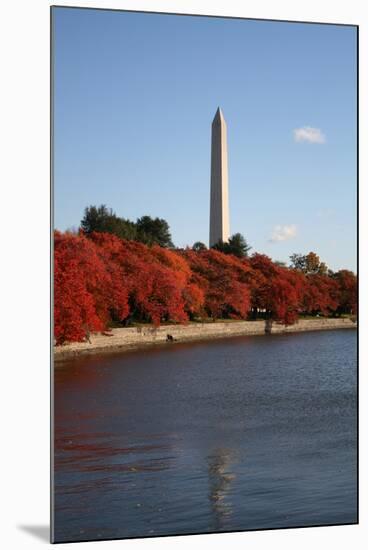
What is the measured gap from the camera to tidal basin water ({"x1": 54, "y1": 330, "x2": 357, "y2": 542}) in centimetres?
719

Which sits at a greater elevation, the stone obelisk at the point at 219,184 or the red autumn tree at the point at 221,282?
the stone obelisk at the point at 219,184

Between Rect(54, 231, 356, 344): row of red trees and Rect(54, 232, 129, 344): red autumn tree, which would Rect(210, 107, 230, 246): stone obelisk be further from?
Rect(54, 232, 129, 344): red autumn tree

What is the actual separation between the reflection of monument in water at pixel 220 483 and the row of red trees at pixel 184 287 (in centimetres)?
113

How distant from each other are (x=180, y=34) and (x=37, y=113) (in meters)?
1.24

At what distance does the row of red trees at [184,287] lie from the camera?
25.4 feet

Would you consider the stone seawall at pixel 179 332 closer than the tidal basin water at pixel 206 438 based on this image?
No

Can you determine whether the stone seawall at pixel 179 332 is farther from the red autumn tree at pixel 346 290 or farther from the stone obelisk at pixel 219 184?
the stone obelisk at pixel 219 184

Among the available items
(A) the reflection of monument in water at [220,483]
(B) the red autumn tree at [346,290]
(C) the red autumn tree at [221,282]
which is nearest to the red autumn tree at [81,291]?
(C) the red autumn tree at [221,282]

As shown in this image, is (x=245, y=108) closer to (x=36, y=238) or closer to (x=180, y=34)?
(x=180, y=34)

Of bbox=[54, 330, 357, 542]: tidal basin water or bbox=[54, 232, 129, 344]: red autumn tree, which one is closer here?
bbox=[54, 330, 357, 542]: tidal basin water

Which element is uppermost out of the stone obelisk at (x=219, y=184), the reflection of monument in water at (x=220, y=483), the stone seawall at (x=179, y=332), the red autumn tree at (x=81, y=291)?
the stone obelisk at (x=219, y=184)

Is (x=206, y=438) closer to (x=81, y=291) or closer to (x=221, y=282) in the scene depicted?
(x=221, y=282)

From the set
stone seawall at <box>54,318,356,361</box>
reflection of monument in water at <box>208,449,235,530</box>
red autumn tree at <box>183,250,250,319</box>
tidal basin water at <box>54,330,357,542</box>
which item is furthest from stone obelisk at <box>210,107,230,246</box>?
reflection of monument in water at <box>208,449,235,530</box>

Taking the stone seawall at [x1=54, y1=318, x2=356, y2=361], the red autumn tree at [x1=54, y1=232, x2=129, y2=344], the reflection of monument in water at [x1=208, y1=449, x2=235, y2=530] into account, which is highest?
the red autumn tree at [x1=54, y1=232, x2=129, y2=344]
